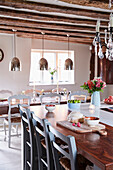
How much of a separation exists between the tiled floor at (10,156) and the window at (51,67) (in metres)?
2.95

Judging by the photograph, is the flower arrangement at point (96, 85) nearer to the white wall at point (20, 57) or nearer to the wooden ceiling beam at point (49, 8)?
the wooden ceiling beam at point (49, 8)

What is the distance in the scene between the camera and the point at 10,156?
141 inches

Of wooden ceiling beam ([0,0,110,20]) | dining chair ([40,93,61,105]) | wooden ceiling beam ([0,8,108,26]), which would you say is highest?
wooden ceiling beam ([0,8,108,26])

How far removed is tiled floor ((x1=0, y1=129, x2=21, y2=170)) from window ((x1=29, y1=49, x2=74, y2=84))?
9.68 feet

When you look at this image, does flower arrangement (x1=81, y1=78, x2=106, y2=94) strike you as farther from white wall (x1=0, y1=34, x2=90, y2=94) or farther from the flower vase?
white wall (x1=0, y1=34, x2=90, y2=94)

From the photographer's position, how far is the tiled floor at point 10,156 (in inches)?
126

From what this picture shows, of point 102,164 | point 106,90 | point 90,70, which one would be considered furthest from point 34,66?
point 102,164

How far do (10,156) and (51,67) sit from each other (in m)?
4.09

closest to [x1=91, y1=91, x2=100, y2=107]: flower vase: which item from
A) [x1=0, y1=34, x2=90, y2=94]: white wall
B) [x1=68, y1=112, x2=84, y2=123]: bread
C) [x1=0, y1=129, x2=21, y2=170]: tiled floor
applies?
[x1=68, y1=112, x2=84, y2=123]: bread

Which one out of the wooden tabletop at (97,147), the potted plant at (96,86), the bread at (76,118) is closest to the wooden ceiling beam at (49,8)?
the potted plant at (96,86)

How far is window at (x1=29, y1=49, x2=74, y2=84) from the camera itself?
22.8 feet

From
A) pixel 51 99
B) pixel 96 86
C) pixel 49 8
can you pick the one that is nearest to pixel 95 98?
pixel 96 86

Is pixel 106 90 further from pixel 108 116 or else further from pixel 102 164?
pixel 102 164

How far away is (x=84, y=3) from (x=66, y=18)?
4.79 feet
